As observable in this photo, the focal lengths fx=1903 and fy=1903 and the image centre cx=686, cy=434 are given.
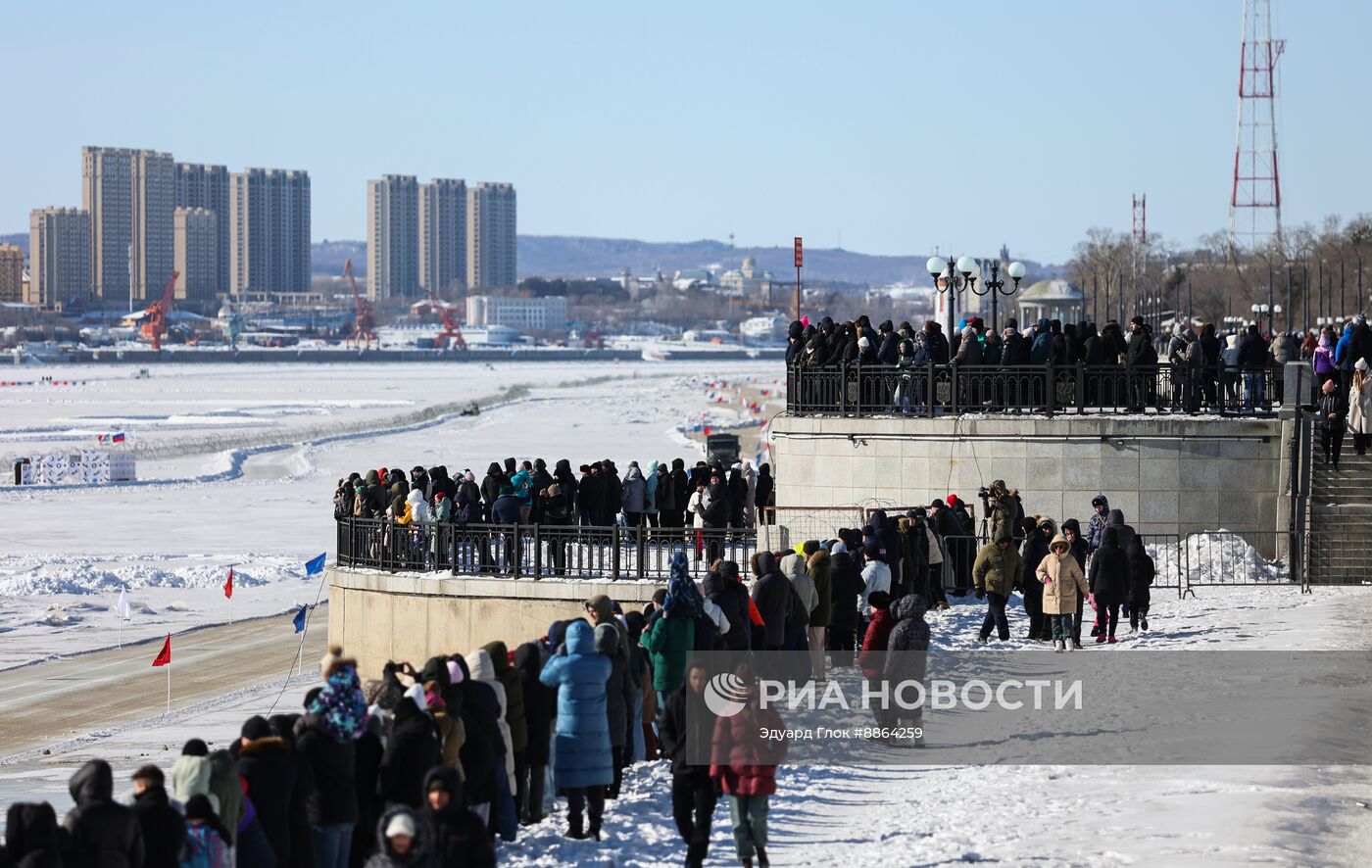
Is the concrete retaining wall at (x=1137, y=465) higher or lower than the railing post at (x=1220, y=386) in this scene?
lower

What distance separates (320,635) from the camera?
26859 millimetres

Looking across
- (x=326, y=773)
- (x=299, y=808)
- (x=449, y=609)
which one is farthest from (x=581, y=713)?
(x=449, y=609)

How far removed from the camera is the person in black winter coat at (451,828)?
25.3ft

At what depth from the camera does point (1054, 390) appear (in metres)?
21.3

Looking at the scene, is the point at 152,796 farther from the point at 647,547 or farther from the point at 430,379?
the point at 430,379

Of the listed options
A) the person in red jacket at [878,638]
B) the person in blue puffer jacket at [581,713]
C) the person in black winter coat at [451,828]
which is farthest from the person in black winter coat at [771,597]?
the person in black winter coat at [451,828]

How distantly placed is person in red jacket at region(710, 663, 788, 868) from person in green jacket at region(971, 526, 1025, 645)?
6.96 meters

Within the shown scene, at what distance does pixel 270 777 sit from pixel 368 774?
2.07 ft

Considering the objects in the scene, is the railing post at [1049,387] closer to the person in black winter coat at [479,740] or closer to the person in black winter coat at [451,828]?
the person in black winter coat at [479,740]

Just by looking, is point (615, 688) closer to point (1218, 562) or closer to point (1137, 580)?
point (1137, 580)

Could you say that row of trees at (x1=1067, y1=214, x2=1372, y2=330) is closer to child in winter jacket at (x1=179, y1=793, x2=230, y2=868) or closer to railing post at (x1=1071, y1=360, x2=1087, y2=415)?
railing post at (x1=1071, y1=360, x2=1087, y2=415)

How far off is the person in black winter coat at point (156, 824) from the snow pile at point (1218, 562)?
1439 cm

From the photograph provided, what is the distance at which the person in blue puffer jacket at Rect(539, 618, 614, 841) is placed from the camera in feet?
34.4

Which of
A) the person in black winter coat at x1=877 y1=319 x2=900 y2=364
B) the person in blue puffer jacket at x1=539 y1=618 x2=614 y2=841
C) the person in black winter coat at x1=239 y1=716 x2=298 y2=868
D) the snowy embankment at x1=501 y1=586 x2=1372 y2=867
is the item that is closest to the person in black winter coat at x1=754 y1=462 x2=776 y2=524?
the person in black winter coat at x1=877 y1=319 x2=900 y2=364
